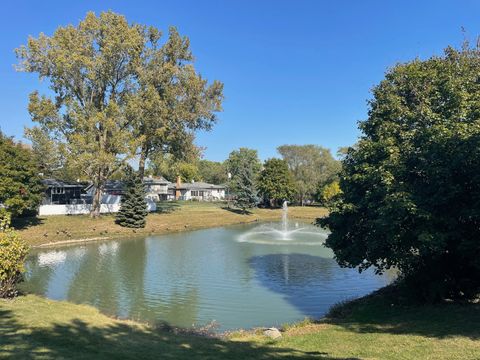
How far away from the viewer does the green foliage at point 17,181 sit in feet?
111

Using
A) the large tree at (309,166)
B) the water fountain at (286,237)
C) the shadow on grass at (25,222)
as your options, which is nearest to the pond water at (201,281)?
the water fountain at (286,237)

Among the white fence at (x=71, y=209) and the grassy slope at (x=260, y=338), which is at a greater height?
the white fence at (x=71, y=209)

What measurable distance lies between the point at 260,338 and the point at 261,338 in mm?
27

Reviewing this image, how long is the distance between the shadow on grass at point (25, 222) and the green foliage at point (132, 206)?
754cm

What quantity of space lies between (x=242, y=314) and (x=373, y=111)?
9359mm

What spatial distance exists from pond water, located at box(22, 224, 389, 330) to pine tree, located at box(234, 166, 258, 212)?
29.9 meters

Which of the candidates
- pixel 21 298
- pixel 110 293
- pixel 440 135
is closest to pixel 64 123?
pixel 110 293

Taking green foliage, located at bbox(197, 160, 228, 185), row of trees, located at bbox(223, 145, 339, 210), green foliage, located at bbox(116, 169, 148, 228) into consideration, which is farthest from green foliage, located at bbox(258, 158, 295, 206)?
green foliage, located at bbox(197, 160, 228, 185)

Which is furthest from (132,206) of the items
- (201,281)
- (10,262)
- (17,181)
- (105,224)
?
(10,262)

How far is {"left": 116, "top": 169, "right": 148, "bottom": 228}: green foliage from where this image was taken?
44056mm

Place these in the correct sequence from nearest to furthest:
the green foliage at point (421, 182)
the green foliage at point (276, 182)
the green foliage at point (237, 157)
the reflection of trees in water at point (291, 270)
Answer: the green foliage at point (421, 182) < the reflection of trees in water at point (291, 270) < the green foliage at point (276, 182) < the green foliage at point (237, 157)

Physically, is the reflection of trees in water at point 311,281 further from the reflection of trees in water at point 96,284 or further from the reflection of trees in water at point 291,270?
the reflection of trees in water at point 96,284

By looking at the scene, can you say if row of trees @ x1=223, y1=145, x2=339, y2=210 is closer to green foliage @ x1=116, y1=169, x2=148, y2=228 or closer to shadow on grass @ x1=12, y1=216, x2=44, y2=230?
green foliage @ x1=116, y1=169, x2=148, y2=228

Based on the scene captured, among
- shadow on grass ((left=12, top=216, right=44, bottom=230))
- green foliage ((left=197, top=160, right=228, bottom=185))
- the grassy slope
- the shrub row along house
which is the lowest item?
the grassy slope
